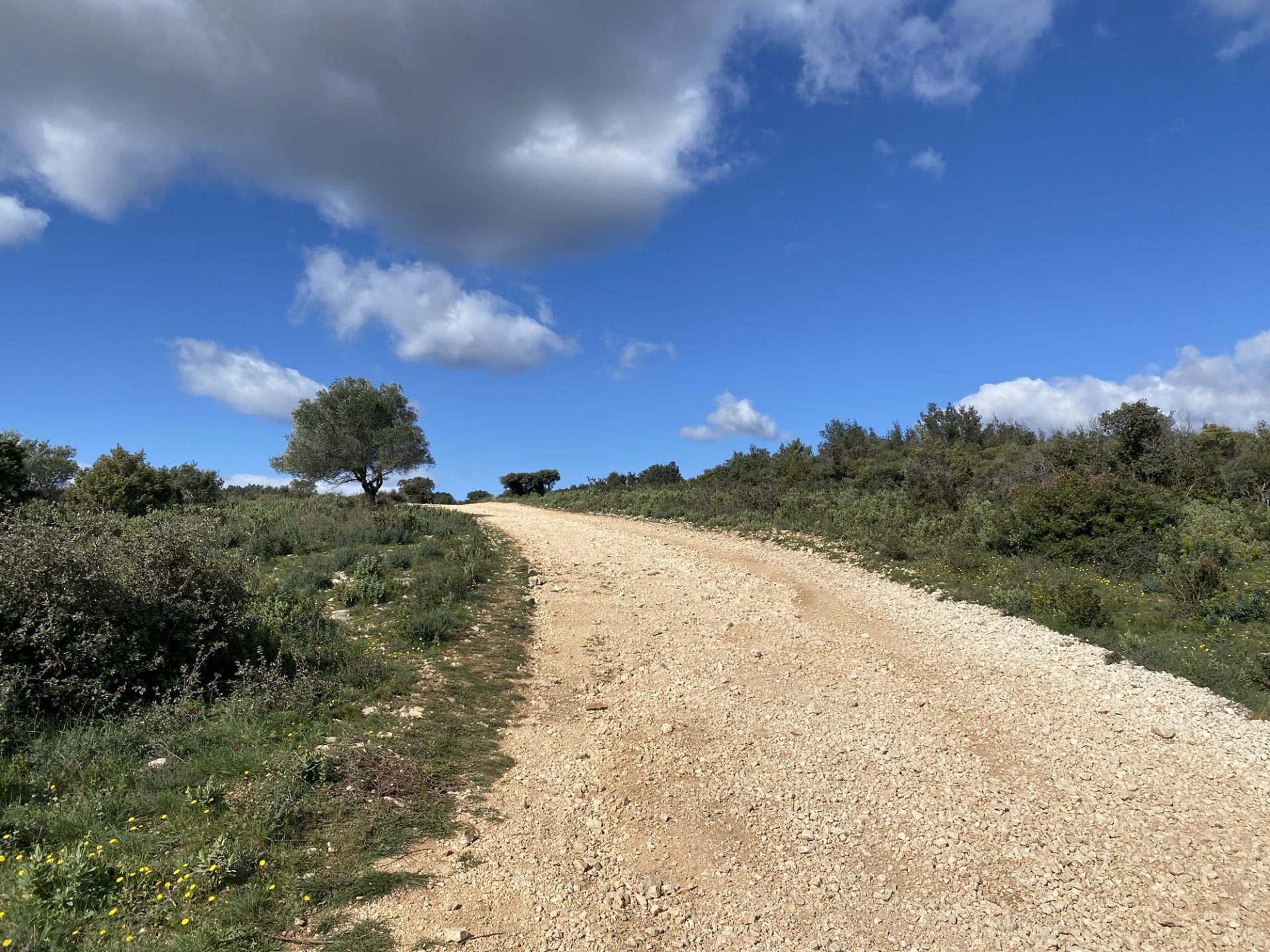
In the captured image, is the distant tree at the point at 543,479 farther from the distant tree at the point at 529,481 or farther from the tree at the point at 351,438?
the tree at the point at 351,438

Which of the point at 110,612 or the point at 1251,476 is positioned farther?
the point at 1251,476

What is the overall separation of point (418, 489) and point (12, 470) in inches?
1012

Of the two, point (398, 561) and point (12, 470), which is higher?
point (12, 470)

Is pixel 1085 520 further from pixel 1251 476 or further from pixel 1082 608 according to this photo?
pixel 1251 476

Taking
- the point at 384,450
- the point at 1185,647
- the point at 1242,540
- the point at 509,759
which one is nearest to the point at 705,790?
the point at 509,759

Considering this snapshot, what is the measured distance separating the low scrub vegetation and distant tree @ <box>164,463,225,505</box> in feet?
53.3

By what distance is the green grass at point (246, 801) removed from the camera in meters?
3.97

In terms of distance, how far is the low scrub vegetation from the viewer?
Answer: 34.7ft

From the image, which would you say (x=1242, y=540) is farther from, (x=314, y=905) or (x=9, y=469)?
(x=9, y=469)

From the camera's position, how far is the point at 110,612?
7062 mm

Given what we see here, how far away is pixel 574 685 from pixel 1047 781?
518 centimetres

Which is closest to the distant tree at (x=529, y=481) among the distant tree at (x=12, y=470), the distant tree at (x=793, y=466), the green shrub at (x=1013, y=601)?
the distant tree at (x=793, y=466)

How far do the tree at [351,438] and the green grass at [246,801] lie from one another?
79.7 feet

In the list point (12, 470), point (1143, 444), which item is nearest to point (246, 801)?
point (12, 470)
